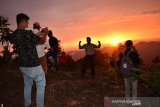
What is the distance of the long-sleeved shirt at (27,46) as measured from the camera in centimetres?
790

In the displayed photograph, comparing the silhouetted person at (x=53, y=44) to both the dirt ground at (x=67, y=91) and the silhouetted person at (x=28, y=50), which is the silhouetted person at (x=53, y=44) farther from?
the silhouetted person at (x=28, y=50)

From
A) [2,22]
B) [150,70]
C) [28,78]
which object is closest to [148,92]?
[150,70]

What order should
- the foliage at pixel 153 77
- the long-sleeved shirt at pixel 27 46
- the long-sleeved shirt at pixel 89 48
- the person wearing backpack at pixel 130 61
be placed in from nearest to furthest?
the long-sleeved shirt at pixel 27 46, the person wearing backpack at pixel 130 61, the foliage at pixel 153 77, the long-sleeved shirt at pixel 89 48

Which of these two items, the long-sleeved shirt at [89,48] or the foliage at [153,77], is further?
the long-sleeved shirt at [89,48]

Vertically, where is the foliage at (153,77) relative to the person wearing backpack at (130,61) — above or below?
below

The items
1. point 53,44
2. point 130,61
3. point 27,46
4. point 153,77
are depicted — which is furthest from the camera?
point 53,44

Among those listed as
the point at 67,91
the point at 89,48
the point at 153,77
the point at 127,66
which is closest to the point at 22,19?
the point at 127,66

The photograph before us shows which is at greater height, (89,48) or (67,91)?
(89,48)

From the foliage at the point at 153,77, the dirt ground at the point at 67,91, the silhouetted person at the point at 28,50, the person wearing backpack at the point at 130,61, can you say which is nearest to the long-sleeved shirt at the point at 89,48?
the dirt ground at the point at 67,91

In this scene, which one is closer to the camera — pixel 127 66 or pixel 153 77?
pixel 127 66

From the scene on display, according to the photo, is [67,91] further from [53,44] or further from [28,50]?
[28,50]

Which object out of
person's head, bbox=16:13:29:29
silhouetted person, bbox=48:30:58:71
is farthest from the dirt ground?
person's head, bbox=16:13:29:29

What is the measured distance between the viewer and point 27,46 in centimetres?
795

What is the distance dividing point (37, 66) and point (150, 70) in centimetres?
489
